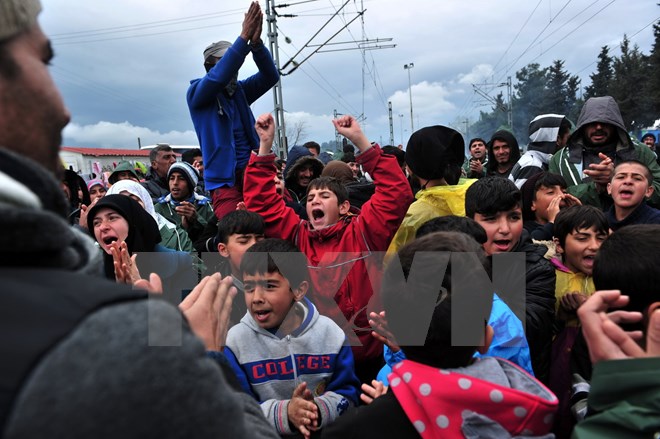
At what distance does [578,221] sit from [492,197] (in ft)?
1.62

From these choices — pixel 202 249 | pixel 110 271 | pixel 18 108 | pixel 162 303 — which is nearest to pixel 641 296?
pixel 162 303

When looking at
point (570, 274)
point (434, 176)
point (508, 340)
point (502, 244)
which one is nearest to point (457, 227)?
point (502, 244)

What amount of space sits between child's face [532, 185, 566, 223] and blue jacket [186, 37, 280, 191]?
103 inches

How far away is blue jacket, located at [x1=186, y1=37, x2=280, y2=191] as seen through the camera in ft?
13.0

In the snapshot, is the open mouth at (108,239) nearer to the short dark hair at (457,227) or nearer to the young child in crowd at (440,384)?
the short dark hair at (457,227)

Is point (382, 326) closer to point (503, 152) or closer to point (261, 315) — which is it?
point (261, 315)

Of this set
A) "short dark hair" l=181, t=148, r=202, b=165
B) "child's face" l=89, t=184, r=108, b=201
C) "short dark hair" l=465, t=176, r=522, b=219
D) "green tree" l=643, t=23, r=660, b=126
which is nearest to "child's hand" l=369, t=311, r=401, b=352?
"short dark hair" l=465, t=176, r=522, b=219

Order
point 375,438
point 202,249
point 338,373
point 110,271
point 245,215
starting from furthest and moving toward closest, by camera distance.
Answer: point 202,249 → point 245,215 → point 110,271 → point 338,373 → point 375,438

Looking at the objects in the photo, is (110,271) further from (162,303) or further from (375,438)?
(162,303)

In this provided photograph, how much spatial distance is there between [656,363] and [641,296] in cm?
33

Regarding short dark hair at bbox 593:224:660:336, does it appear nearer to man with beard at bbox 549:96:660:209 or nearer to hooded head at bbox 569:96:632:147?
man with beard at bbox 549:96:660:209

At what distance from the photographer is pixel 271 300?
257cm

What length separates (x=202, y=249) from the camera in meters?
4.15

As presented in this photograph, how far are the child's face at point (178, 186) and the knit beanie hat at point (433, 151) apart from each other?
248 cm
